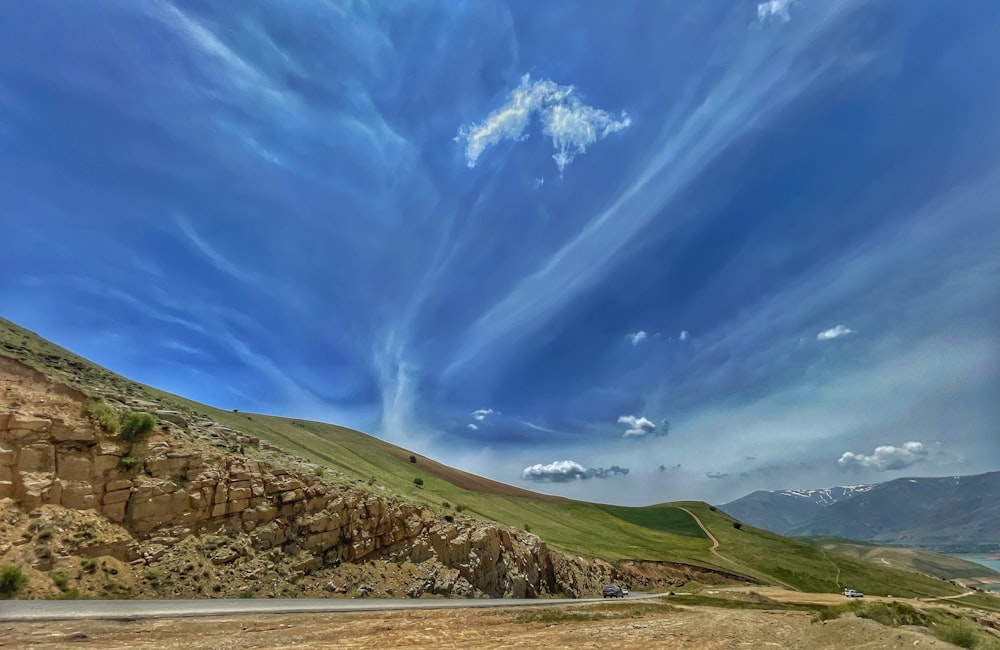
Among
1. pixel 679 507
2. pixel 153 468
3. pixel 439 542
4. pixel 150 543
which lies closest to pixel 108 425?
pixel 153 468

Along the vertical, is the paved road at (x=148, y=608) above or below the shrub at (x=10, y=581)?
below

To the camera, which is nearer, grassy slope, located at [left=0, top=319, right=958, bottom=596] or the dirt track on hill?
the dirt track on hill

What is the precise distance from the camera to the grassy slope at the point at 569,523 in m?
73.6

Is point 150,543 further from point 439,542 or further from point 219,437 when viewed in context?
point 439,542

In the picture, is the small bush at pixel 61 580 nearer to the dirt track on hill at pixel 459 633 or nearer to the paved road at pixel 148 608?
the paved road at pixel 148 608

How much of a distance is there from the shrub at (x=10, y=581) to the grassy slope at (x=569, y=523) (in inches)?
1526

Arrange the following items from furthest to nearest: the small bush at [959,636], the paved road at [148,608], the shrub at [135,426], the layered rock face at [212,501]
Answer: the shrub at [135,426]
the layered rock face at [212,501]
the small bush at [959,636]
the paved road at [148,608]

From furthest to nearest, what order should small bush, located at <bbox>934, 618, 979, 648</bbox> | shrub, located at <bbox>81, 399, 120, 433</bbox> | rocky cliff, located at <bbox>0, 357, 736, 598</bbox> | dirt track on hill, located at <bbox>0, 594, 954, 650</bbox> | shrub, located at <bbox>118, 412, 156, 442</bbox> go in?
shrub, located at <bbox>118, 412, 156, 442</bbox> → shrub, located at <bbox>81, 399, 120, 433</bbox> → rocky cliff, located at <bbox>0, 357, 736, 598</bbox> → small bush, located at <bbox>934, 618, 979, 648</bbox> → dirt track on hill, located at <bbox>0, 594, 954, 650</bbox>

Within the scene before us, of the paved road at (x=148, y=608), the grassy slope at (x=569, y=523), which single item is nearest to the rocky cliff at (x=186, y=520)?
the paved road at (x=148, y=608)

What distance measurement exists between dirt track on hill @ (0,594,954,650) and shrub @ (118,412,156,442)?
1367cm

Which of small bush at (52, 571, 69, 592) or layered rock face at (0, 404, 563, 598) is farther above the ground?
layered rock face at (0, 404, 563, 598)

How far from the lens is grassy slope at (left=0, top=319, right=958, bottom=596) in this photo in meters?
73.6

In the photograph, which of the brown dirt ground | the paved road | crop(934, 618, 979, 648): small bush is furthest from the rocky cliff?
crop(934, 618, 979, 648): small bush

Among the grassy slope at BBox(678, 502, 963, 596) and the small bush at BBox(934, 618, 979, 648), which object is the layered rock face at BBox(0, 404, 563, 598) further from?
the grassy slope at BBox(678, 502, 963, 596)
